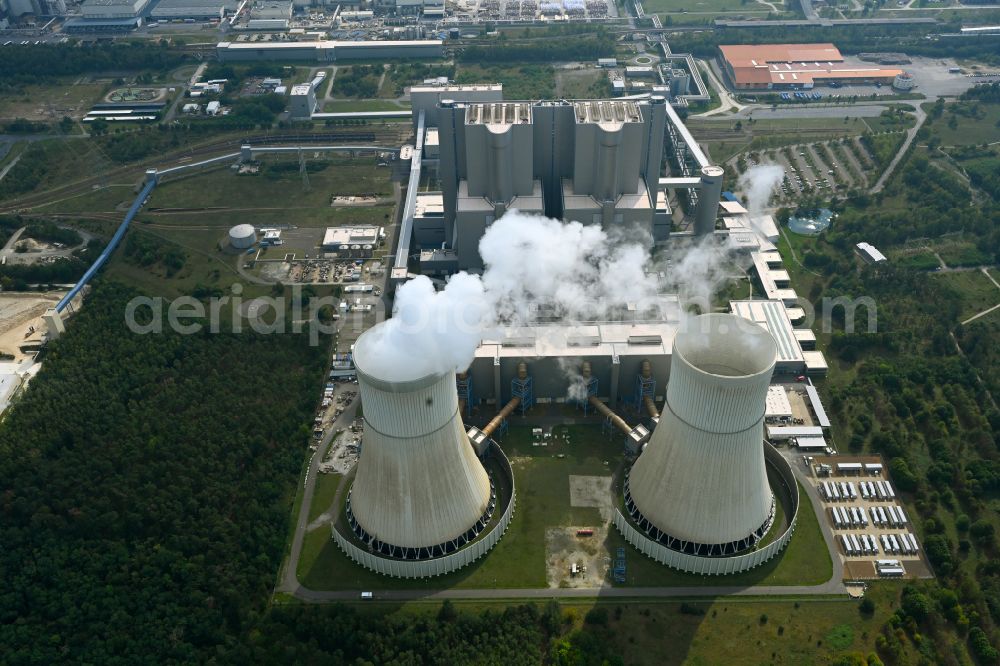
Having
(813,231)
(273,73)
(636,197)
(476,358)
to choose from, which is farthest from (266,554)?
(273,73)

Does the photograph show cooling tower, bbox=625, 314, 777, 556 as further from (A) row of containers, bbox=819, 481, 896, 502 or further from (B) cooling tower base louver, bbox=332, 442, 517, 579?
(B) cooling tower base louver, bbox=332, 442, 517, 579

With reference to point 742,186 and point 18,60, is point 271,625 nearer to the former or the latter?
point 742,186

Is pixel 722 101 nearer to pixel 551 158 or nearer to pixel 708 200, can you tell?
pixel 708 200

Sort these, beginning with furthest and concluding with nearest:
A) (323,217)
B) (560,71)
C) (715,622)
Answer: (560,71) → (323,217) → (715,622)

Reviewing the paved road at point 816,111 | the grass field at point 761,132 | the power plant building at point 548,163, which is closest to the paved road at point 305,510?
the power plant building at point 548,163

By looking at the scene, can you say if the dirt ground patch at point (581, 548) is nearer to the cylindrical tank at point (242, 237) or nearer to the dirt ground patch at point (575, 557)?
the dirt ground patch at point (575, 557)

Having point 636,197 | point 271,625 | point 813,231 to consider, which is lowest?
point 271,625

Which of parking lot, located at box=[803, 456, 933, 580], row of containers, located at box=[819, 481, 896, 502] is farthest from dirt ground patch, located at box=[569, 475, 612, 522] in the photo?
row of containers, located at box=[819, 481, 896, 502]
